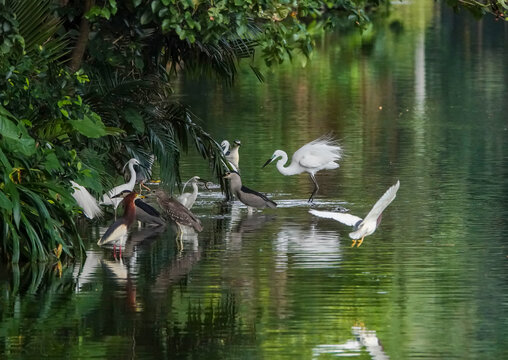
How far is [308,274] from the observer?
11.8m

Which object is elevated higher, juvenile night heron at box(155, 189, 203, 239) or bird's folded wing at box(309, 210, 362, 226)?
juvenile night heron at box(155, 189, 203, 239)

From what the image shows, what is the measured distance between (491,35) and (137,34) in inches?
1476

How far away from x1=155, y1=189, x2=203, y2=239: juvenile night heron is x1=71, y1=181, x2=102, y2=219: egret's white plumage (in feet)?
2.07

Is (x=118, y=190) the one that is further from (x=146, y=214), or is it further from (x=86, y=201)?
(x=86, y=201)

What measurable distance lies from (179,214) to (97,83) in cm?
159

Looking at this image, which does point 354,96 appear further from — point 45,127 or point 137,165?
point 45,127

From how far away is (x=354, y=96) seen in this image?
1190 inches

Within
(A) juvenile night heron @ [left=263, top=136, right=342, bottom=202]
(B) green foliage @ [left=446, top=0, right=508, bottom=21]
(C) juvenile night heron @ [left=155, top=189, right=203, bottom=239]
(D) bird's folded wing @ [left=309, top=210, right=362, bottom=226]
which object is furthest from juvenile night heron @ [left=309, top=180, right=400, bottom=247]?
(A) juvenile night heron @ [left=263, top=136, right=342, bottom=202]

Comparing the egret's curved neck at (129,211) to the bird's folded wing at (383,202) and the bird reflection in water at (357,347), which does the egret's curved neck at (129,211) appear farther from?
the bird reflection in water at (357,347)

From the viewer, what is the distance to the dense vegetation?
476 inches

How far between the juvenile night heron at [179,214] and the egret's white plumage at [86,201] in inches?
24.8

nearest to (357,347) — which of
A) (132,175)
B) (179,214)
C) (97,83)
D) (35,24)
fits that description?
(179,214)

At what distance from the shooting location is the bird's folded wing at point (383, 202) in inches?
464

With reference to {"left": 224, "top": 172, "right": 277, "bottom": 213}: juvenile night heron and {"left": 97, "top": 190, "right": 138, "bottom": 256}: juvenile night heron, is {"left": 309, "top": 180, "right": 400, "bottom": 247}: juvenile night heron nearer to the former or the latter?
{"left": 97, "top": 190, "right": 138, "bottom": 256}: juvenile night heron
